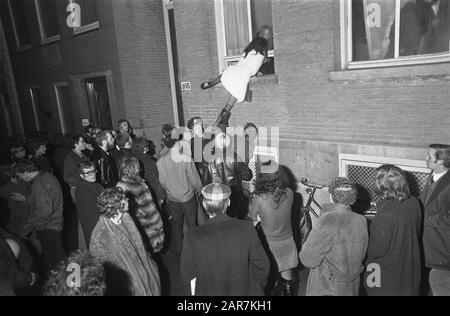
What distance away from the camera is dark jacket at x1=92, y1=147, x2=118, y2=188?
19.7ft

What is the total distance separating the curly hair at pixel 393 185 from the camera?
10.5 feet

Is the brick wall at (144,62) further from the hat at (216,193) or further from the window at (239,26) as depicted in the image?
the hat at (216,193)

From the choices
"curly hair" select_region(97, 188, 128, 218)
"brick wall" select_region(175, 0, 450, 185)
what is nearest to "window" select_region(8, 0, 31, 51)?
"brick wall" select_region(175, 0, 450, 185)

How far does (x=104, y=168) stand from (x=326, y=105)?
4046 mm

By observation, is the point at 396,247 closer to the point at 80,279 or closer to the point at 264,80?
the point at 80,279

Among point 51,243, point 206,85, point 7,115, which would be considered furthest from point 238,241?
point 7,115

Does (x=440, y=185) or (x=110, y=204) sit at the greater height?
(x=110, y=204)

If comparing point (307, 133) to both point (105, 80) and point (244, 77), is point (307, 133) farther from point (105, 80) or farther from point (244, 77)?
point (105, 80)

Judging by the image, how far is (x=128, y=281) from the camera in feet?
10.6

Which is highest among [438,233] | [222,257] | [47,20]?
[47,20]

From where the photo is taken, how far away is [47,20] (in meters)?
12.8

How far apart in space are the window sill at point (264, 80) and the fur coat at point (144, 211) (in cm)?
329

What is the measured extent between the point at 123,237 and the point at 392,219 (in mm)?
2507
